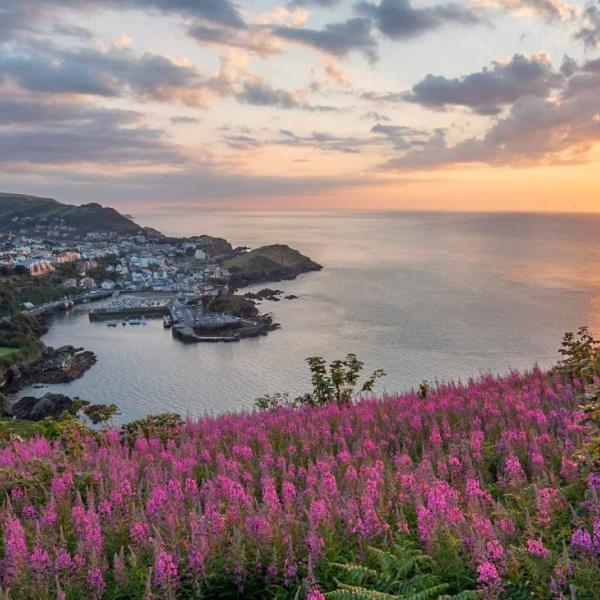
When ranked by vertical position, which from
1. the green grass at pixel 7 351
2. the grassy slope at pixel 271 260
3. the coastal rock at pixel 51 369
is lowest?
the coastal rock at pixel 51 369

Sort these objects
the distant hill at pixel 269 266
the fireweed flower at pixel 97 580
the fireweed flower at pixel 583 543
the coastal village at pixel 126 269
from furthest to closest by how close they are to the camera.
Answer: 1. the distant hill at pixel 269 266
2. the coastal village at pixel 126 269
3. the fireweed flower at pixel 97 580
4. the fireweed flower at pixel 583 543

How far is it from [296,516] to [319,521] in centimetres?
74

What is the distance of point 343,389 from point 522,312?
7114 cm

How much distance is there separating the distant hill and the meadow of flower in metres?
126

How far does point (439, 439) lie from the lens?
838 cm

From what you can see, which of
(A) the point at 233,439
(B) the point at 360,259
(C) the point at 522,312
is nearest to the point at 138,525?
(A) the point at 233,439

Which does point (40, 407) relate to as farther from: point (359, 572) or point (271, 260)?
point (271, 260)

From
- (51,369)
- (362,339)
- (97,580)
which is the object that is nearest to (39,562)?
(97,580)

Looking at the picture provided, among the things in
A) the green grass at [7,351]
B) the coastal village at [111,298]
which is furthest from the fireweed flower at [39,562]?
the green grass at [7,351]

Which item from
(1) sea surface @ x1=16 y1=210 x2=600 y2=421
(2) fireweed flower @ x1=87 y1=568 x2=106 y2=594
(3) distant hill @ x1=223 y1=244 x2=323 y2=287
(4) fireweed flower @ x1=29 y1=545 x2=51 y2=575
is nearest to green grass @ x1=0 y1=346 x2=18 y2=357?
(1) sea surface @ x1=16 y1=210 x2=600 y2=421

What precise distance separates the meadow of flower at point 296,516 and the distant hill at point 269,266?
414 ft

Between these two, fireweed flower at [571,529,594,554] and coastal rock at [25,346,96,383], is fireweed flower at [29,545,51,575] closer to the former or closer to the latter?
fireweed flower at [571,529,594,554]

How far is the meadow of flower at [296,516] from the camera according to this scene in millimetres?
4473

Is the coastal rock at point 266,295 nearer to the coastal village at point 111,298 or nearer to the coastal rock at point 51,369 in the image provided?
the coastal village at point 111,298
